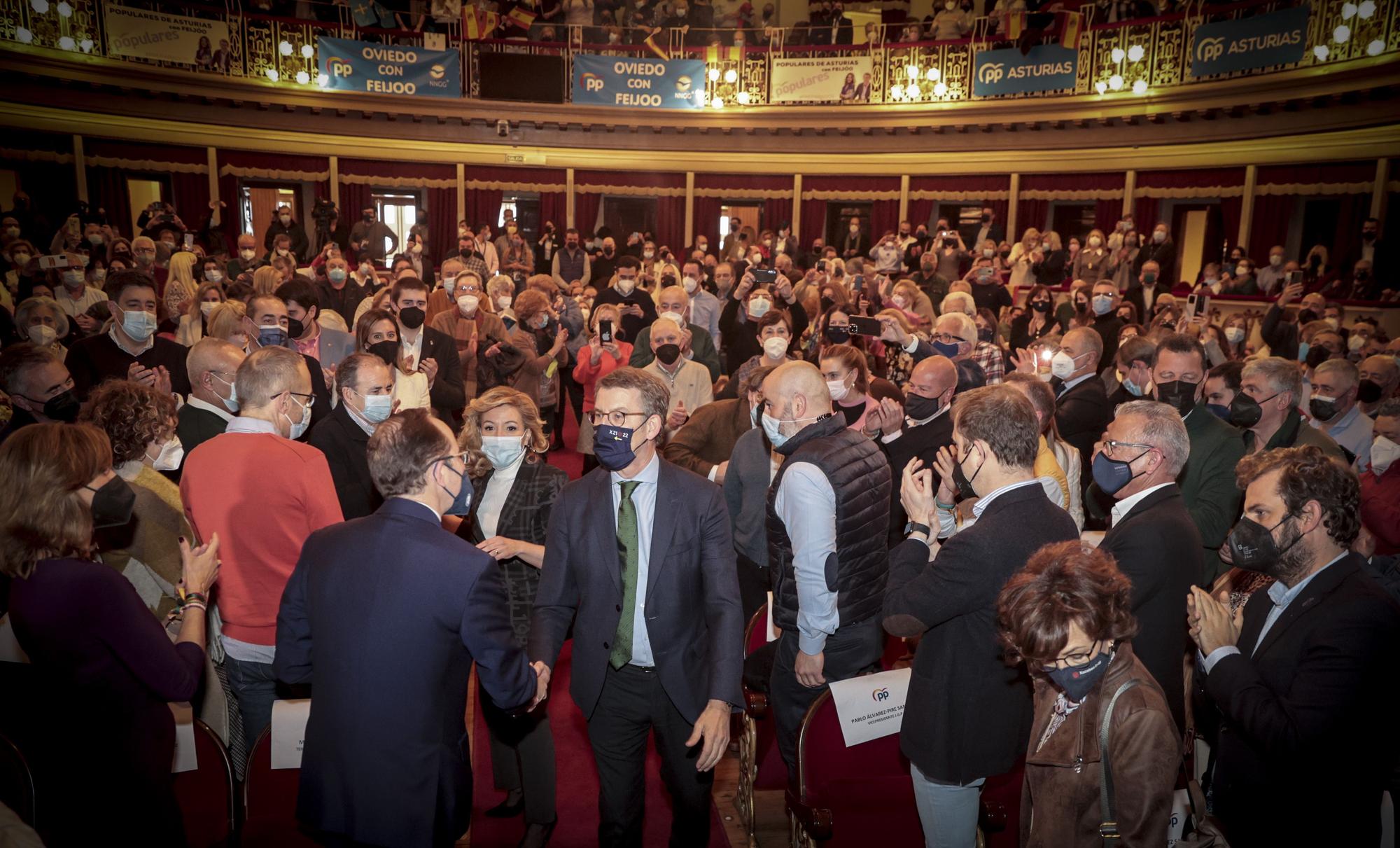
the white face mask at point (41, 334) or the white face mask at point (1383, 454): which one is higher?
the white face mask at point (41, 334)

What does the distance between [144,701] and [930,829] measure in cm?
225

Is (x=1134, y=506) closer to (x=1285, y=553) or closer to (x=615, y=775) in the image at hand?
(x=1285, y=553)

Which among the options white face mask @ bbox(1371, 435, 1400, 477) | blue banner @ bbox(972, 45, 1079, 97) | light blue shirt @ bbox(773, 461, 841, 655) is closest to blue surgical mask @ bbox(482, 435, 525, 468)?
A: light blue shirt @ bbox(773, 461, 841, 655)

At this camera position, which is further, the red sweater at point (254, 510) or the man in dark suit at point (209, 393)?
the man in dark suit at point (209, 393)

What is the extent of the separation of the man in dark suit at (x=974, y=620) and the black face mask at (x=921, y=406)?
70.3 inches

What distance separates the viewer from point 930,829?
269 centimetres

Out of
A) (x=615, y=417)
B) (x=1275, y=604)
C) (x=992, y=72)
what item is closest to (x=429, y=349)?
(x=615, y=417)

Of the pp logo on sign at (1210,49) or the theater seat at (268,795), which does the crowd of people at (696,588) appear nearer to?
the theater seat at (268,795)

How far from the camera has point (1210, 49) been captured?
552 inches

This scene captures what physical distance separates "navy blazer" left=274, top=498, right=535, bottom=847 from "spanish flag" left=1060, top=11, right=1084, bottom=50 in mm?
16518

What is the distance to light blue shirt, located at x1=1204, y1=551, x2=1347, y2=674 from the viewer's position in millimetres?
2371

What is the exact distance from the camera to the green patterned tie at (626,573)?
9.23ft

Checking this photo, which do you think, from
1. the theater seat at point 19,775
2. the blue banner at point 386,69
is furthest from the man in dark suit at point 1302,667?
the blue banner at point 386,69

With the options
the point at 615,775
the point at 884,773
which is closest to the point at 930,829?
the point at 884,773
